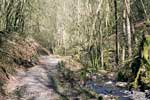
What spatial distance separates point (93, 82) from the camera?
24.6 metres

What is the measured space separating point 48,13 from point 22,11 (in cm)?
2049

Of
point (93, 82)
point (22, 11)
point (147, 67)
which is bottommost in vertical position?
point (93, 82)

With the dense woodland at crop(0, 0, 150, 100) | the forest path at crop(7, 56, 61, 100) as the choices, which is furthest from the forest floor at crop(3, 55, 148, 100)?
the dense woodland at crop(0, 0, 150, 100)

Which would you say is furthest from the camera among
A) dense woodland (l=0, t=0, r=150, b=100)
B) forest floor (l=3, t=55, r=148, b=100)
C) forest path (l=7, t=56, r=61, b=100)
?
dense woodland (l=0, t=0, r=150, b=100)

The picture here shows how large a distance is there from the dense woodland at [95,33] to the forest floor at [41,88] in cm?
99

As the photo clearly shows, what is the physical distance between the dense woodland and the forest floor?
0.99 metres

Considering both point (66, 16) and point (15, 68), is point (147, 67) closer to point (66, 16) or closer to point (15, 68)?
point (15, 68)

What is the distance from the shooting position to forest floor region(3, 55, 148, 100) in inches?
606

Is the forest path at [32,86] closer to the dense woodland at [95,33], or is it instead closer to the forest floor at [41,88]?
the forest floor at [41,88]

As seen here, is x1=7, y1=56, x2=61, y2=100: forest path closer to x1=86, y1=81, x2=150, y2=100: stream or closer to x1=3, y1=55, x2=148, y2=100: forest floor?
x1=3, y1=55, x2=148, y2=100: forest floor

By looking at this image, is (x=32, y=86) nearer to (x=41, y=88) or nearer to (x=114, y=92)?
(x=41, y=88)

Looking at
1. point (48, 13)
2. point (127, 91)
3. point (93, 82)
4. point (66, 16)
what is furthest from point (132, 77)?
point (48, 13)

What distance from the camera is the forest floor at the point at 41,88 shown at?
15391mm

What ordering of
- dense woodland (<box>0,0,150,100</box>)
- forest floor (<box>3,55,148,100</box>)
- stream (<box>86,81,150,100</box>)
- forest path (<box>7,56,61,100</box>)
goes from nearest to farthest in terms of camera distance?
forest path (<box>7,56,61,100</box>)
forest floor (<box>3,55,148,100</box>)
stream (<box>86,81,150,100</box>)
dense woodland (<box>0,0,150,100</box>)
